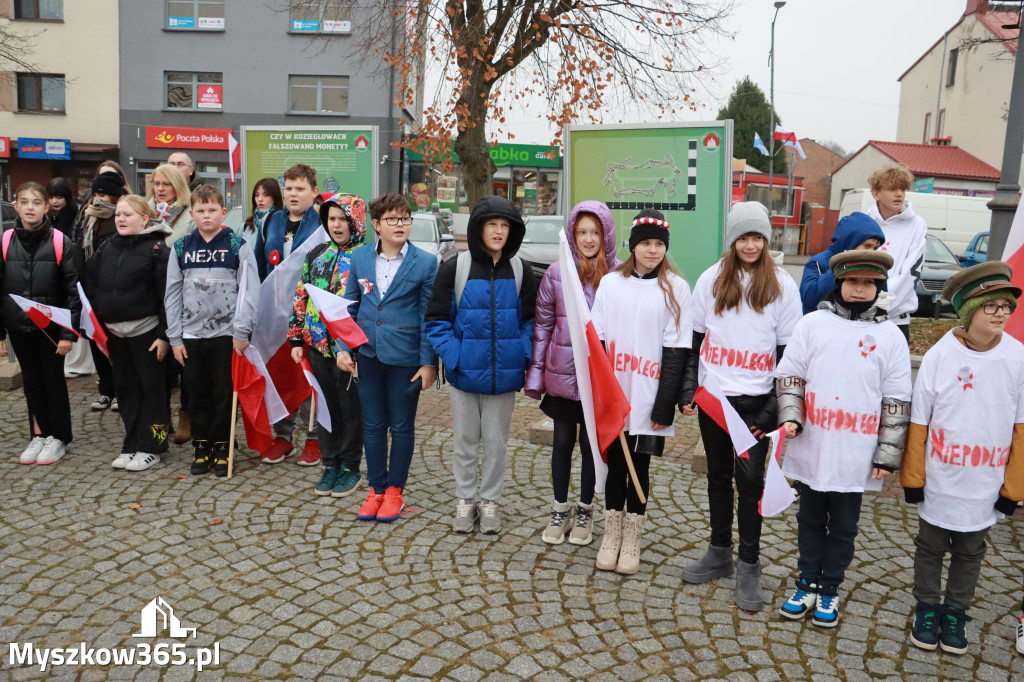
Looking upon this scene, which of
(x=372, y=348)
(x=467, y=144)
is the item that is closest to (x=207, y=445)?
(x=372, y=348)

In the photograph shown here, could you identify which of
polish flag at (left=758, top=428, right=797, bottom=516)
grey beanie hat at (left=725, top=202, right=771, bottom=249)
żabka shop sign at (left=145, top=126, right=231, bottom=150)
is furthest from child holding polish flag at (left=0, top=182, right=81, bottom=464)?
żabka shop sign at (left=145, top=126, right=231, bottom=150)

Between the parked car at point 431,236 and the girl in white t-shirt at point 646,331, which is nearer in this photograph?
the girl in white t-shirt at point 646,331

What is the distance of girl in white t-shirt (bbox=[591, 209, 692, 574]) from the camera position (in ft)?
12.7

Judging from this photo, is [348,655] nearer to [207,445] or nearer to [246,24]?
[207,445]

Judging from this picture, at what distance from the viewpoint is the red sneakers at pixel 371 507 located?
4.72 m

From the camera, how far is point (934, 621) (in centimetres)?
344

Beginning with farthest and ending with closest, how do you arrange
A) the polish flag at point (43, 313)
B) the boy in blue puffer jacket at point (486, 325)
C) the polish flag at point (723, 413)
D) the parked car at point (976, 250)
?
the parked car at point (976, 250) < the polish flag at point (43, 313) < the boy in blue puffer jacket at point (486, 325) < the polish flag at point (723, 413)

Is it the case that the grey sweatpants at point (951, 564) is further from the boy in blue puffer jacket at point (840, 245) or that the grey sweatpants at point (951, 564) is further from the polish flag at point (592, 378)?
the polish flag at point (592, 378)

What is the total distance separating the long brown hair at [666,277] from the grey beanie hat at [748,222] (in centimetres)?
33

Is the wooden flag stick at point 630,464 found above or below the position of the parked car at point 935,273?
below

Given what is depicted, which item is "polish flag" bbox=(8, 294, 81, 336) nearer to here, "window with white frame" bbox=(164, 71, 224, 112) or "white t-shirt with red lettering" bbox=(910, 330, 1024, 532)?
"white t-shirt with red lettering" bbox=(910, 330, 1024, 532)

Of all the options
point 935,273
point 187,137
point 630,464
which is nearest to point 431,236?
point 935,273

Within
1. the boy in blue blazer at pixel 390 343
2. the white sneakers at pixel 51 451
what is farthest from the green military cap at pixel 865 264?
the white sneakers at pixel 51 451

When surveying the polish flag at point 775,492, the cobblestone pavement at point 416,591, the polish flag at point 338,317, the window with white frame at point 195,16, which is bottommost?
the cobblestone pavement at point 416,591
